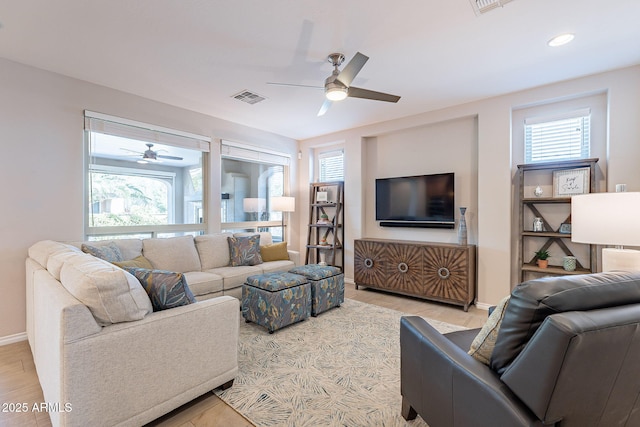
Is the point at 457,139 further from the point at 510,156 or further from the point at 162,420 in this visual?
the point at 162,420

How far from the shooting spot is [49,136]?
2.94 metres

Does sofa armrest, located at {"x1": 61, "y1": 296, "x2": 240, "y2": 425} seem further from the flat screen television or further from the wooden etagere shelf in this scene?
the wooden etagere shelf

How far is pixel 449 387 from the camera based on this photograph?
1.24m

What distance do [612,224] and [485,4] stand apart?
1.71 meters

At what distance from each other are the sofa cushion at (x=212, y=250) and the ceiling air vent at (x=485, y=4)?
142 inches

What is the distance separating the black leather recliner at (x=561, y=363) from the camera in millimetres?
883

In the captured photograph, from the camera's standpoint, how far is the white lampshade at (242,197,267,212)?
492 cm

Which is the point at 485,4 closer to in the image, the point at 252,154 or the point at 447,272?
the point at 447,272

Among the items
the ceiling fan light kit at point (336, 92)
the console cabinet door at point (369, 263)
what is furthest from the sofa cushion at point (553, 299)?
the console cabinet door at point (369, 263)

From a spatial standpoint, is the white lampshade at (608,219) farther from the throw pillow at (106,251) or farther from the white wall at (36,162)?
the white wall at (36,162)

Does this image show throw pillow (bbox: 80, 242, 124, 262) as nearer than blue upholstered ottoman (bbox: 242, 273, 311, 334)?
Yes

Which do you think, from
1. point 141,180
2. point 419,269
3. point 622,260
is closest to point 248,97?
point 141,180

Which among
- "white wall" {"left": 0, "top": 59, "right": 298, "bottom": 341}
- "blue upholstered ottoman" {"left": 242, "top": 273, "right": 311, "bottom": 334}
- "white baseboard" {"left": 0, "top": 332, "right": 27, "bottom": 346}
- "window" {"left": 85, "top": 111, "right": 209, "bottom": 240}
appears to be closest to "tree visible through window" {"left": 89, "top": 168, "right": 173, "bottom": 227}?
"window" {"left": 85, "top": 111, "right": 209, "bottom": 240}

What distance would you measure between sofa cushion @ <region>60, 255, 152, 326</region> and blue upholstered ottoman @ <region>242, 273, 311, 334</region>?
4.45ft
